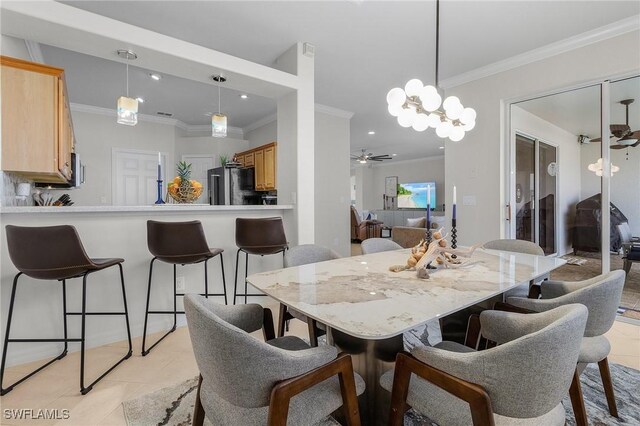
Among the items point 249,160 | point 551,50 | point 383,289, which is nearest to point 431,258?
point 383,289

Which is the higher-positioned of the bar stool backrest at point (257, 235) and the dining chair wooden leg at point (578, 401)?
the bar stool backrest at point (257, 235)

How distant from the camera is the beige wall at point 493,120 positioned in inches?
114

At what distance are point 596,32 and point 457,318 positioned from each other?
3.01 m

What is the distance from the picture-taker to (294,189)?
3148mm

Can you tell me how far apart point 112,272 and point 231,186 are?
3.04m

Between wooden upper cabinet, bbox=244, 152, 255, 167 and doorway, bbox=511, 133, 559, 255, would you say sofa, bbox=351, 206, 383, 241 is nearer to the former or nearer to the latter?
wooden upper cabinet, bbox=244, 152, 255, 167

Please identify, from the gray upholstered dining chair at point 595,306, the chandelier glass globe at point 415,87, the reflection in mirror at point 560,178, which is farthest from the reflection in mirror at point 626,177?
the chandelier glass globe at point 415,87

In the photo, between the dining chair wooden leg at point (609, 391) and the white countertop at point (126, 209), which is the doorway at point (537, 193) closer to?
the dining chair wooden leg at point (609, 391)

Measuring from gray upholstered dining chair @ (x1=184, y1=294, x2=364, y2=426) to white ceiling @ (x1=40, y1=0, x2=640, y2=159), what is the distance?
2.54 metres

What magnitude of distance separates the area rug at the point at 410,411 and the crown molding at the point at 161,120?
15.8 ft

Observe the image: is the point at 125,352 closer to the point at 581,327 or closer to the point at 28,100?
the point at 28,100

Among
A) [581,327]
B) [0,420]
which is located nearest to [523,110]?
[581,327]

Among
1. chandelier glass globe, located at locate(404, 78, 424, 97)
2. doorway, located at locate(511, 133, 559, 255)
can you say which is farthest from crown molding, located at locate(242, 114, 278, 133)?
chandelier glass globe, located at locate(404, 78, 424, 97)

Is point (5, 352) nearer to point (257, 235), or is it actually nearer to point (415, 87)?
point (257, 235)
